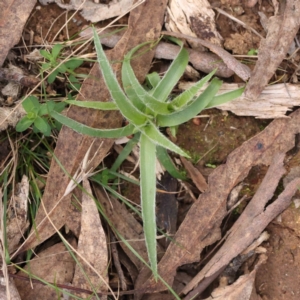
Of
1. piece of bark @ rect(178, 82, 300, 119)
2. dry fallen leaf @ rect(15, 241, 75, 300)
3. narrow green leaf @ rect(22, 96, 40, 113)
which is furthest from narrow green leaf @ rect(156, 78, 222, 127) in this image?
dry fallen leaf @ rect(15, 241, 75, 300)

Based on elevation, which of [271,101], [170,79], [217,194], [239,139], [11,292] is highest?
[170,79]

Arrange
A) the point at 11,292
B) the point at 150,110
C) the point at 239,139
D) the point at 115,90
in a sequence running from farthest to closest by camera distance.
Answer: the point at 239,139 < the point at 11,292 < the point at 150,110 < the point at 115,90

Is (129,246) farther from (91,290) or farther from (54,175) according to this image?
(54,175)

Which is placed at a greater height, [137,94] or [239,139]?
[137,94]

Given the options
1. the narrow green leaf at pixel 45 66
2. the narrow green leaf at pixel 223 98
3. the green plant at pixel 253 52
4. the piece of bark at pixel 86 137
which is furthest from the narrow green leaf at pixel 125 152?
the green plant at pixel 253 52

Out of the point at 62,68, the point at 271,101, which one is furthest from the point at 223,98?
the point at 62,68

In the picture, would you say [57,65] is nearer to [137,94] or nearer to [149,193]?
[137,94]

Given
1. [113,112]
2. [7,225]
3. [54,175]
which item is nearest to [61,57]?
[113,112]
